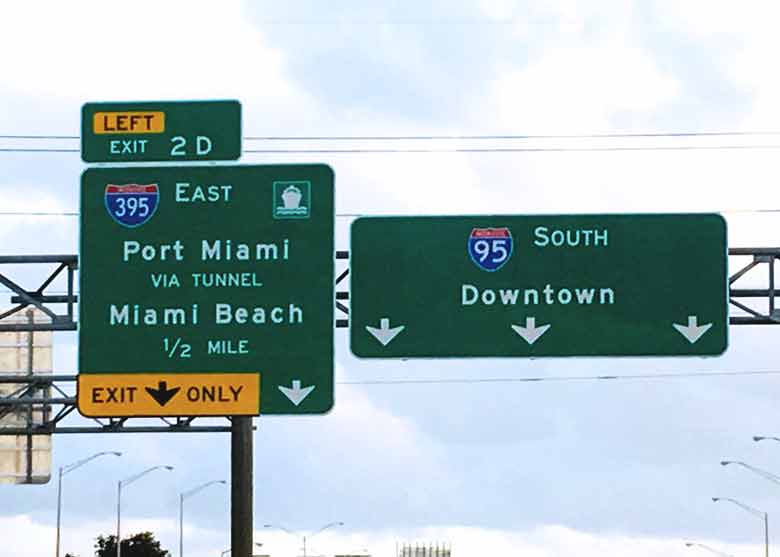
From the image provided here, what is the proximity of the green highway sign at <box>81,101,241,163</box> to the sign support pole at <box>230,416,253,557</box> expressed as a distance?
11.5ft

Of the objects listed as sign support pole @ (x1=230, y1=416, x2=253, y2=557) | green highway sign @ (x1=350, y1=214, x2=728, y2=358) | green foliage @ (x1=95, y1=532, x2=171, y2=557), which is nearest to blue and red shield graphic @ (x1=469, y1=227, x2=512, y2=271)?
green highway sign @ (x1=350, y1=214, x2=728, y2=358)

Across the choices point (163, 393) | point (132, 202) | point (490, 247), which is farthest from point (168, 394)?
point (490, 247)

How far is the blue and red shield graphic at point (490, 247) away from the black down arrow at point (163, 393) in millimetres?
4234

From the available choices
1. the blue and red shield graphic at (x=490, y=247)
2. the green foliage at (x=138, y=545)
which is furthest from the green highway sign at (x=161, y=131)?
the green foliage at (x=138, y=545)

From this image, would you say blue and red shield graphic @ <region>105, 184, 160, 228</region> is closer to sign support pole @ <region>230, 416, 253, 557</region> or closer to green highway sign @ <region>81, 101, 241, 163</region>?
green highway sign @ <region>81, 101, 241, 163</region>

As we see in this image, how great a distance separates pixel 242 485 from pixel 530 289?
177 inches

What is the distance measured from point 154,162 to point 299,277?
2466 mm

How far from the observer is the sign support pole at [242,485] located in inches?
1168

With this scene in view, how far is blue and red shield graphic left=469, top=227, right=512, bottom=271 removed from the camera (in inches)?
1190

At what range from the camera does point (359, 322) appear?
29953 mm

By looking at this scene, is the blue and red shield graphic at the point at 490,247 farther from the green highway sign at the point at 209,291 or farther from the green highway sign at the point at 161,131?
the green highway sign at the point at 161,131

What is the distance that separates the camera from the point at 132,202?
30.0 metres

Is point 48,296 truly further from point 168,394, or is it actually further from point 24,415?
point 24,415

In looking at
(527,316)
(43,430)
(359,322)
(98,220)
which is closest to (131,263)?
(98,220)
